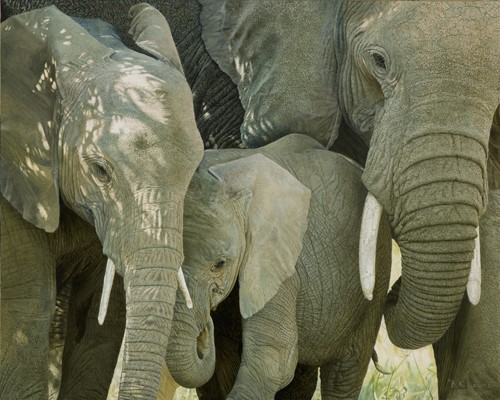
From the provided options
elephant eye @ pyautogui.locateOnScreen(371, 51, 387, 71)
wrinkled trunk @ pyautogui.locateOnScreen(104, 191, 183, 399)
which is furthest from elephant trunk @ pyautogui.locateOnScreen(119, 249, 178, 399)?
elephant eye @ pyautogui.locateOnScreen(371, 51, 387, 71)

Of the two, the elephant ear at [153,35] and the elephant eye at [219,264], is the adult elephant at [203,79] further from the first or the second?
the elephant eye at [219,264]

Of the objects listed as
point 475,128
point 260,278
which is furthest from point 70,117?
point 475,128

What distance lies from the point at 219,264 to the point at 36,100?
0.75m

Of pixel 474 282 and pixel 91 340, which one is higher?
pixel 474 282

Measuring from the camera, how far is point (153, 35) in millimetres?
6168

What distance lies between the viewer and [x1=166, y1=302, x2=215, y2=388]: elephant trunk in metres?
5.74

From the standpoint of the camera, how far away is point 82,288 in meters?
6.56

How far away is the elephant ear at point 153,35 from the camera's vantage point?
607 cm

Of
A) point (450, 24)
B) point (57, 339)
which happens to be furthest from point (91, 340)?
→ point (450, 24)

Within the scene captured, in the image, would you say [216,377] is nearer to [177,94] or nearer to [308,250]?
[308,250]

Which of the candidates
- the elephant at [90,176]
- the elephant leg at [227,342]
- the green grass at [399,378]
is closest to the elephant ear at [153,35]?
the elephant at [90,176]

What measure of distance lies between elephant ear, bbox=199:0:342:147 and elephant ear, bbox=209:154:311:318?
1.65 ft

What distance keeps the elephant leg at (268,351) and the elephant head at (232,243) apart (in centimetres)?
6

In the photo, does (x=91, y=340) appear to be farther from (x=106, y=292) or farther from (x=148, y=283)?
(x=148, y=283)
